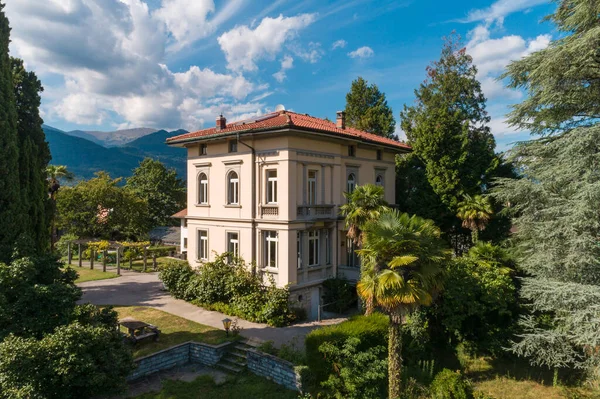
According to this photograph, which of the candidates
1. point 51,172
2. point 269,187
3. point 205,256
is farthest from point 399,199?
point 51,172

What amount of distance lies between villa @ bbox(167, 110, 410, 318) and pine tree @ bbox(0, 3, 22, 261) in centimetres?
889

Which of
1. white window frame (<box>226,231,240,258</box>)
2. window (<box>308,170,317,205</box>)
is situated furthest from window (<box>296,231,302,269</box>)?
white window frame (<box>226,231,240,258</box>)

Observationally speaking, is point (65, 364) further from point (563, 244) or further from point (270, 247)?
point (563, 244)

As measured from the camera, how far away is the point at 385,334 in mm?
12945

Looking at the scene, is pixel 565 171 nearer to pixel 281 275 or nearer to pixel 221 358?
pixel 281 275

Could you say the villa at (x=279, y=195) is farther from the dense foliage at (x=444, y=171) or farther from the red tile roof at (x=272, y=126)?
the dense foliage at (x=444, y=171)

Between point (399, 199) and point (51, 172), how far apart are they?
2553 cm

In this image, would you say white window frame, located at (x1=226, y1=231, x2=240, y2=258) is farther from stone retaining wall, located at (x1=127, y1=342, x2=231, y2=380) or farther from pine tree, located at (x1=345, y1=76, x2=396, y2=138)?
pine tree, located at (x1=345, y1=76, x2=396, y2=138)

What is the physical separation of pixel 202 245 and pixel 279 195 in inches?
277

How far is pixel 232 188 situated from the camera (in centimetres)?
2066

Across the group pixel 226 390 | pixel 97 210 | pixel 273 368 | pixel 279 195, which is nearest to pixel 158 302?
pixel 279 195

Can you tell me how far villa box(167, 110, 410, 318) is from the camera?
18141 millimetres

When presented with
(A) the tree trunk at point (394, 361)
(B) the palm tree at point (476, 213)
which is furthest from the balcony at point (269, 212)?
(B) the palm tree at point (476, 213)

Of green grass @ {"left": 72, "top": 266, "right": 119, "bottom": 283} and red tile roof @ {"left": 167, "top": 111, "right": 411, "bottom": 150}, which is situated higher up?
red tile roof @ {"left": 167, "top": 111, "right": 411, "bottom": 150}
